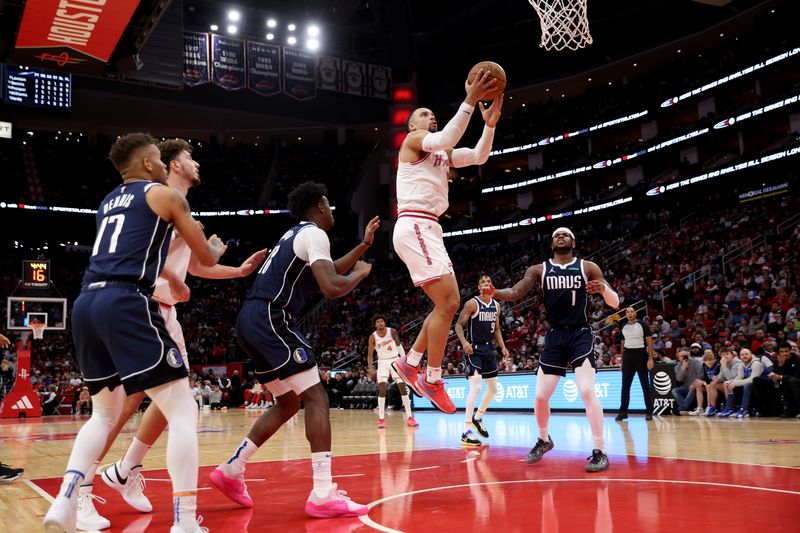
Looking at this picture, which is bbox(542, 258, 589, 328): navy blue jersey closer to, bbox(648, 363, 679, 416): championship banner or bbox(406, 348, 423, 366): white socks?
bbox(406, 348, 423, 366): white socks

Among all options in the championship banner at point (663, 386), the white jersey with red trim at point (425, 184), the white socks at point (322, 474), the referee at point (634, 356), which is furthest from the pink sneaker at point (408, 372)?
the championship banner at point (663, 386)

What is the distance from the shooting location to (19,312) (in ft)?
75.6

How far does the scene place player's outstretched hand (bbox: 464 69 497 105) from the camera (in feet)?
17.0

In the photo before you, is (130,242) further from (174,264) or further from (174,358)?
(174,264)

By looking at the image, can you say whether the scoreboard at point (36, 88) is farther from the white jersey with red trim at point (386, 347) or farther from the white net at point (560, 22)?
the white net at point (560, 22)

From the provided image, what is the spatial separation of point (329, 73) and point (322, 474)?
→ 2899 cm


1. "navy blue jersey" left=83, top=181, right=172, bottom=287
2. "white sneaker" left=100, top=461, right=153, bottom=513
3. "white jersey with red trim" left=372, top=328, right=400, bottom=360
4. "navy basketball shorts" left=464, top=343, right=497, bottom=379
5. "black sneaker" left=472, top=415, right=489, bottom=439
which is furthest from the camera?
"white jersey with red trim" left=372, top=328, right=400, bottom=360

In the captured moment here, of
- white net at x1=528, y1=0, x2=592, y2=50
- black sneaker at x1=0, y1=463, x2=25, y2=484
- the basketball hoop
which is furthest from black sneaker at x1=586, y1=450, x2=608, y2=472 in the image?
the basketball hoop

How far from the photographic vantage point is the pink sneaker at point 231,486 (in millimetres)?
4836

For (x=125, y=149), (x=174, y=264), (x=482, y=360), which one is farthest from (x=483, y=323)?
(x=125, y=149)

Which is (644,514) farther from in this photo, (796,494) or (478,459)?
(478,459)

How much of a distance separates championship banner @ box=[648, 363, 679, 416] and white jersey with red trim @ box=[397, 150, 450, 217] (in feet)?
36.5

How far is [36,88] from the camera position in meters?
29.0

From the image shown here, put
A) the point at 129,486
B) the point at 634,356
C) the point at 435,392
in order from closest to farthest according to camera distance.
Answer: the point at 129,486 → the point at 435,392 → the point at 634,356
